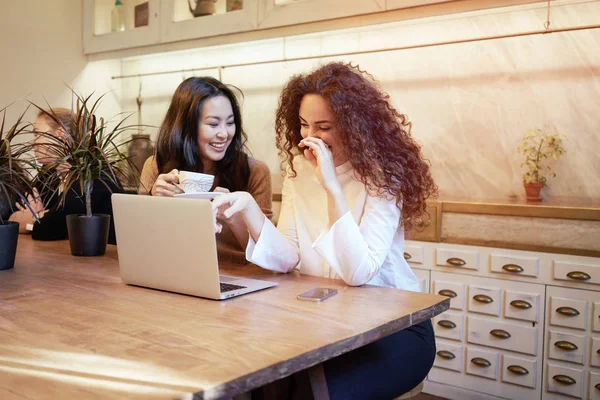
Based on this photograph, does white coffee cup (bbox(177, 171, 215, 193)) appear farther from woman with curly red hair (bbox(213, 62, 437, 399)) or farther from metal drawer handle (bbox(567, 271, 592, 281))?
metal drawer handle (bbox(567, 271, 592, 281))

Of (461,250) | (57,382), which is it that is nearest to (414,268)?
(461,250)

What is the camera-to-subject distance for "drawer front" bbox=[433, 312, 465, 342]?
2705mm

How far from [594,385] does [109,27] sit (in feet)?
11.1

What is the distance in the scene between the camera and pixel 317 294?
136 centimetres

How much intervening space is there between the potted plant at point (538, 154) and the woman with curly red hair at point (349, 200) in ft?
3.89

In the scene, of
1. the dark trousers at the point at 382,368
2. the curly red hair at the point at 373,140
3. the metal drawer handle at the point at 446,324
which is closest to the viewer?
the dark trousers at the point at 382,368

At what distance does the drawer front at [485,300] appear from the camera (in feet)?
8.52

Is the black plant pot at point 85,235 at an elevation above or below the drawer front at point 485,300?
above

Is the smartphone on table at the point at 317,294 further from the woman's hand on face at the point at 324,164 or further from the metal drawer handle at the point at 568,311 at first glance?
the metal drawer handle at the point at 568,311

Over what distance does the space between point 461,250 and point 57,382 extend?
207cm

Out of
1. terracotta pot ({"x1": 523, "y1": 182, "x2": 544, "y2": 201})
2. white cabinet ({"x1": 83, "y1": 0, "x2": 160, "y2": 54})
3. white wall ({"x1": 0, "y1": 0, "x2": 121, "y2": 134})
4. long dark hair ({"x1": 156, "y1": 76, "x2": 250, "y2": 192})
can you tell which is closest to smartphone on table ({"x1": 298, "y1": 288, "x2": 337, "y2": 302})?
long dark hair ({"x1": 156, "y1": 76, "x2": 250, "y2": 192})

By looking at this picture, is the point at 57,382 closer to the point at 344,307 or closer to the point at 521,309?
the point at 344,307

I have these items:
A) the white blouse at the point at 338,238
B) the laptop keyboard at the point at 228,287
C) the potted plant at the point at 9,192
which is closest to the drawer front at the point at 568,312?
the white blouse at the point at 338,238

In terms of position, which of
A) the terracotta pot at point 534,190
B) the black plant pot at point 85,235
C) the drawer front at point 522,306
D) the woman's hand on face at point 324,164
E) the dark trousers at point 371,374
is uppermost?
the woman's hand on face at point 324,164
